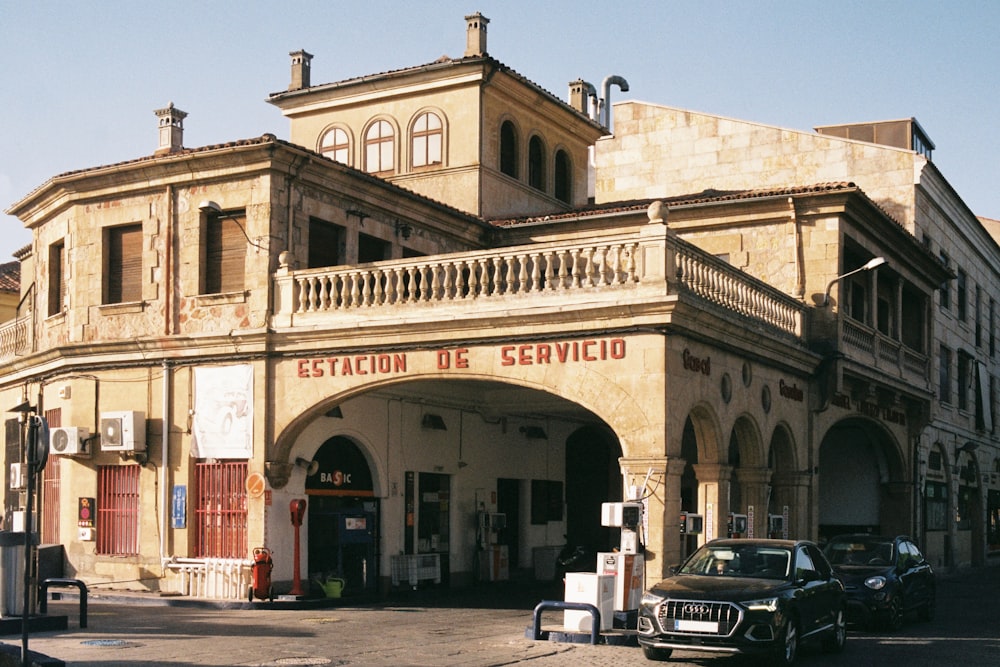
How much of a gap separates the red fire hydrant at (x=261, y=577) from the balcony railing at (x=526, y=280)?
13.3 feet

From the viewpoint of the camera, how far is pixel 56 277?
27453 mm

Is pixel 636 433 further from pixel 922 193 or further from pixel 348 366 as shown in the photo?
pixel 922 193

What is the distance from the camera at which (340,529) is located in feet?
81.1

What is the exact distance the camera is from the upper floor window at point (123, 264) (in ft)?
84.2

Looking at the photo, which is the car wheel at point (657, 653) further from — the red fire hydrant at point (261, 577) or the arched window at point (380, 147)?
the arched window at point (380, 147)

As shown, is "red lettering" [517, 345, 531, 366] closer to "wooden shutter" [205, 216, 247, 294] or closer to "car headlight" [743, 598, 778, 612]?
"wooden shutter" [205, 216, 247, 294]

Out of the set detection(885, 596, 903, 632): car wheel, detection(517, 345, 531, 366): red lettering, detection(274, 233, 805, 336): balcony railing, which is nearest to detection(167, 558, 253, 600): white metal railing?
detection(274, 233, 805, 336): balcony railing

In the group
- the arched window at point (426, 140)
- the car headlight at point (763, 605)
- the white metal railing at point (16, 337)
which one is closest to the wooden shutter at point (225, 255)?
the white metal railing at point (16, 337)

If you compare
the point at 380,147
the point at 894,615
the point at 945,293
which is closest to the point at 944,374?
the point at 945,293

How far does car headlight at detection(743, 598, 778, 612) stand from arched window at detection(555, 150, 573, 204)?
22.1 m

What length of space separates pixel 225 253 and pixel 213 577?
586 centimetres

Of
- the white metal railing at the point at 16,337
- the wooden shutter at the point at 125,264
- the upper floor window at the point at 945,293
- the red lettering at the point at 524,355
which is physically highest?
the upper floor window at the point at 945,293

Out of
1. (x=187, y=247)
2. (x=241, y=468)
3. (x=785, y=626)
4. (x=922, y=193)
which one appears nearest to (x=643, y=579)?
(x=785, y=626)

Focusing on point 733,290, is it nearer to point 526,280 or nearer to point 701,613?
point 526,280
